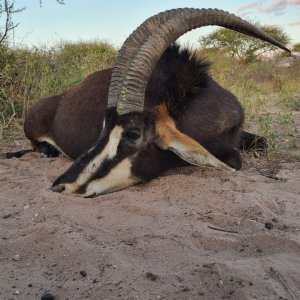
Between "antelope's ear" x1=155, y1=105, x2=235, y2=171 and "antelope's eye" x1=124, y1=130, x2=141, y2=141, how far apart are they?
0.19 m

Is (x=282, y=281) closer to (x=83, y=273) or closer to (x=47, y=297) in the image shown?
(x=83, y=273)

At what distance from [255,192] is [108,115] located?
1.35 meters

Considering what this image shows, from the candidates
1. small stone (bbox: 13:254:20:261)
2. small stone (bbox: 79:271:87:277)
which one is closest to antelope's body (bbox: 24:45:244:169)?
small stone (bbox: 13:254:20:261)

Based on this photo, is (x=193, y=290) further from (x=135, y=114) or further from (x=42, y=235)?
(x=135, y=114)

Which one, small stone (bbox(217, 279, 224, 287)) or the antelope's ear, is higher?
the antelope's ear

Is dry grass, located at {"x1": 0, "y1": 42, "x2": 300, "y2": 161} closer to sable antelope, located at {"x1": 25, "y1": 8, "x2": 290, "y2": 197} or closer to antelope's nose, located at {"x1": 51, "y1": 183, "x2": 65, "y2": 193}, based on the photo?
sable antelope, located at {"x1": 25, "y1": 8, "x2": 290, "y2": 197}

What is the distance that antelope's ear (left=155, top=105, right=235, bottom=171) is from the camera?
3996 millimetres

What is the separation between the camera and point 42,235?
2.83m

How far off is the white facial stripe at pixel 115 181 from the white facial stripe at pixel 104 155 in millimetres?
75

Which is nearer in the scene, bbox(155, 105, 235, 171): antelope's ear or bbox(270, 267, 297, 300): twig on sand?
bbox(270, 267, 297, 300): twig on sand

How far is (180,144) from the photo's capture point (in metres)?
4.00

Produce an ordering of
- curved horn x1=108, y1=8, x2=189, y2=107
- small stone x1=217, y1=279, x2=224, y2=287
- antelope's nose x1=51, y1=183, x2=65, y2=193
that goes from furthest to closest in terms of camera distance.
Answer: curved horn x1=108, y1=8, x2=189, y2=107 → antelope's nose x1=51, y1=183, x2=65, y2=193 → small stone x1=217, y1=279, x2=224, y2=287

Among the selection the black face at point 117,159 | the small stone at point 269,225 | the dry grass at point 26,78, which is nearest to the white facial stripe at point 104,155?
the black face at point 117,159

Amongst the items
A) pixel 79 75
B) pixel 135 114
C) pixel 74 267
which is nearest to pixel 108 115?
pixel 135 114
